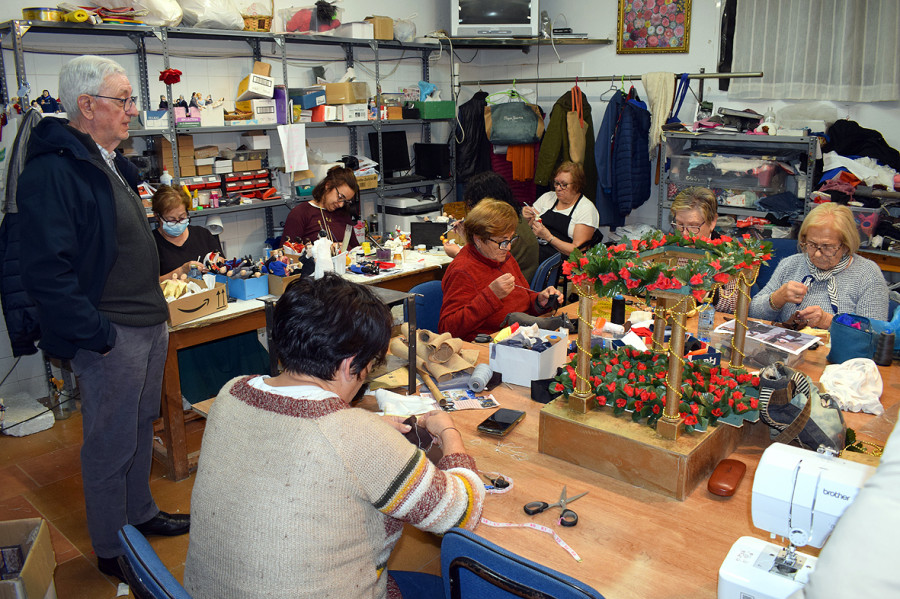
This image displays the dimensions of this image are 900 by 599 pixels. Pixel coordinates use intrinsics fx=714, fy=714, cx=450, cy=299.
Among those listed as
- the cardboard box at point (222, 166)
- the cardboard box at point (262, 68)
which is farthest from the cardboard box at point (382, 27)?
the cardboard box at point (222, 166)

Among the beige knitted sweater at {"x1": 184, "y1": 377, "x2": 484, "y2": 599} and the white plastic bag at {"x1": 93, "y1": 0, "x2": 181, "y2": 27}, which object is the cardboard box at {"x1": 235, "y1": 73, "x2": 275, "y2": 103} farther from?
the beige knitted sweater at {"x1": 184, "y1": 377, "x2": 484, "y2": 599}

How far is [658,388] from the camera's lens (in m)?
1.84

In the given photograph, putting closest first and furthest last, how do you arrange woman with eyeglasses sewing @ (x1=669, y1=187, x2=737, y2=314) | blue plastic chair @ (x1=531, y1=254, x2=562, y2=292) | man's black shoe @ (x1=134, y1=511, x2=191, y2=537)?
1. man's black shoe @ (x1=134, y1=511, x2=191, y2=537)
2. woman with eyeglasses sewing @ (x1=669, y1=187, x2=737, y2=314)
3. blue plastic chair @ (x1=531, y1=254, x2=562, y2=292)

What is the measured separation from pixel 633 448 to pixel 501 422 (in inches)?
17.2

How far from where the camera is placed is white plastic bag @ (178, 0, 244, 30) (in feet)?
14.9

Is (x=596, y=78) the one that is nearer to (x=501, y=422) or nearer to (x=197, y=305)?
(x=197, y=305)

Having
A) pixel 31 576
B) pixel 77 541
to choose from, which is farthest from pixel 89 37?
pixel 31 576

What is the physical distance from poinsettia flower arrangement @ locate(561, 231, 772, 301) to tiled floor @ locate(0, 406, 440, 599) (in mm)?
847

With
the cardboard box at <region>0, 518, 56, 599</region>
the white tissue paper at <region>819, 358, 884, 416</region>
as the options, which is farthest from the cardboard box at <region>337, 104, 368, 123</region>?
the white tissue paper at <region>819, 358, 884, 416</region>

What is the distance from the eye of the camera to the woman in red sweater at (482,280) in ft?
10.0

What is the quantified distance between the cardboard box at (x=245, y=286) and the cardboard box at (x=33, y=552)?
5.09 feet

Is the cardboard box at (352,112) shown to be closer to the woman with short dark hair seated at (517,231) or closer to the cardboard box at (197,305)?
the woman with short dark hair seated at (517,231)

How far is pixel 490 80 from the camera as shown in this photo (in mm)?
6848

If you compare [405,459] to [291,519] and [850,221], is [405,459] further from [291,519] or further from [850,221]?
[850,221]
